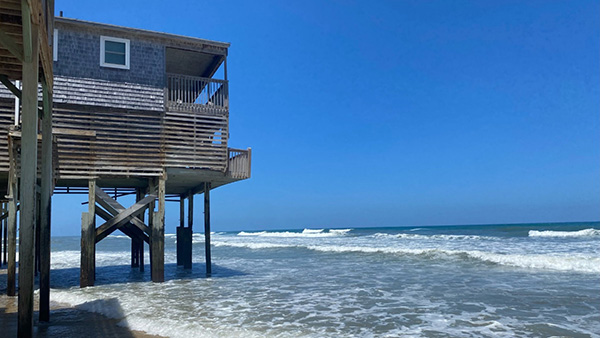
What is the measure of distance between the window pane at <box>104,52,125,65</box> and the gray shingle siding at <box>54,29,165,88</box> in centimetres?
22

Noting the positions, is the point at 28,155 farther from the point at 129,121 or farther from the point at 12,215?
the point at 129,121

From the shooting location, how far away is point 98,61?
1432 cm

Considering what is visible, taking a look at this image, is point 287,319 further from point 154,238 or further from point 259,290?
point 154,238

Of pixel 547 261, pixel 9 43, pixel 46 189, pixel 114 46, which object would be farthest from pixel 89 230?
pixel 547 261

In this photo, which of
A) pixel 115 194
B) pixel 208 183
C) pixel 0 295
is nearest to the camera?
pixel 0 295

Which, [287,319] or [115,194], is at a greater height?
[115,194]

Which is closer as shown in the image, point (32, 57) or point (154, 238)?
point (32, 57)

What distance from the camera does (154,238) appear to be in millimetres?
14820

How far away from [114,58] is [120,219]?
503 cm

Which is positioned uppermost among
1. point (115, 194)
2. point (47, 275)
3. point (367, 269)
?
point (115, 194)

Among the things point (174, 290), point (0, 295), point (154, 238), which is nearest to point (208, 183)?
point (154, 238)

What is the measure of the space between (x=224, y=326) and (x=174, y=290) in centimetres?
523

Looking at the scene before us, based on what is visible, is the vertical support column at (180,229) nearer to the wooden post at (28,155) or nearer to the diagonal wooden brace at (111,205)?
the diagonal wooden brace at (111,205)

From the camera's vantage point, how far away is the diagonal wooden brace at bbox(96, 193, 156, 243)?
1432cm
